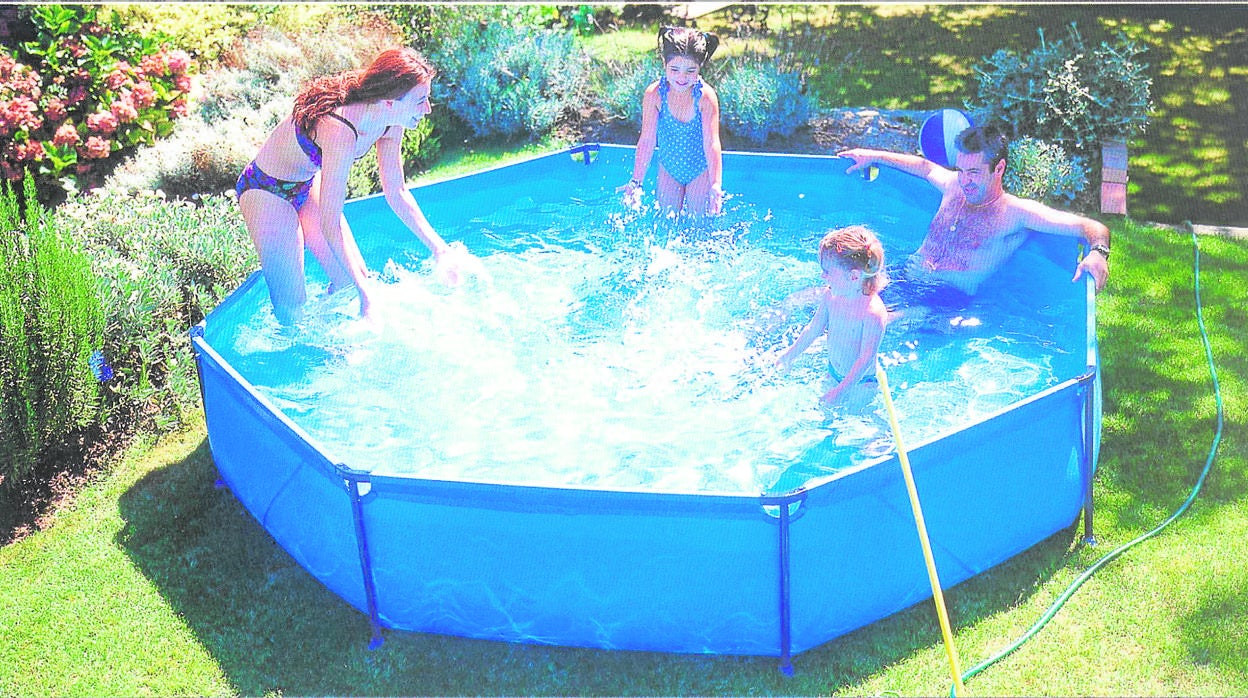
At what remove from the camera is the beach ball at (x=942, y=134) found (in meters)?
7.02

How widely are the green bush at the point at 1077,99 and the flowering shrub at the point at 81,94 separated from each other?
6.33 m

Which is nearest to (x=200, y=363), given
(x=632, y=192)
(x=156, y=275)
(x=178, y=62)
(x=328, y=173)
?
(x=328, y=173)

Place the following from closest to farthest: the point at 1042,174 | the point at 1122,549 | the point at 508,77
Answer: the point at 1122,549
the point at 1042,174
the point at 508,77

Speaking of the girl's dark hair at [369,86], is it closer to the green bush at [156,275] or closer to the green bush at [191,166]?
the green bush at [156,275]

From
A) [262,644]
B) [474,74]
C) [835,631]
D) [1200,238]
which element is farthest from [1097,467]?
[474,74]

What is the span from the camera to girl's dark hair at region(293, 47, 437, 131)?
5.40 meters

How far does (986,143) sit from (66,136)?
6.38m

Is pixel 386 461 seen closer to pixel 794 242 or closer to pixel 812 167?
pixel 794 242

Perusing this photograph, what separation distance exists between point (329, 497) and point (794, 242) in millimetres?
3801

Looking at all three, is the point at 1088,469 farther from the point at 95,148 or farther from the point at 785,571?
the point at 95,148

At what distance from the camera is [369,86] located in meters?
5.43

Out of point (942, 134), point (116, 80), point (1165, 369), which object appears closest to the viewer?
point (1165, 369)

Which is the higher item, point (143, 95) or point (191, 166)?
point (143, 95)

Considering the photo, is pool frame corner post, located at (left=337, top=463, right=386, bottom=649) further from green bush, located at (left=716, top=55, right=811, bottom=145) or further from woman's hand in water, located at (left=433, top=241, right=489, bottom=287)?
green bush, located at (left=716, top=55, right=811, bottom=145)
